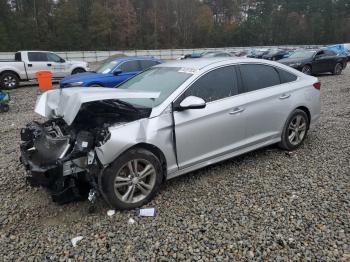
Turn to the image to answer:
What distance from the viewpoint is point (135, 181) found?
367 cm

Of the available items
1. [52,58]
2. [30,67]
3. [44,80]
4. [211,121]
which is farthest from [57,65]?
[211,121]

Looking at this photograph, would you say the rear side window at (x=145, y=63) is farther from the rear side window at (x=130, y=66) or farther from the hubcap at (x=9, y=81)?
the hubcap at (x=9, y=81)

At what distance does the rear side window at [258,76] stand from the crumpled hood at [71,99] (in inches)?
61.6

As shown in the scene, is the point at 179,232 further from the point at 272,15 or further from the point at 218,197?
the point at 272,15

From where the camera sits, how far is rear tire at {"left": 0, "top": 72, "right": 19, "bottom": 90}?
45.9 ft

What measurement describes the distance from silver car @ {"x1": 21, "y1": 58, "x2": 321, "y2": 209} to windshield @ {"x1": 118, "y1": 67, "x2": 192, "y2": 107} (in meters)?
0.02

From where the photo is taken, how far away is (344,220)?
134 inches

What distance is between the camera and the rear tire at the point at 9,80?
1400 cm

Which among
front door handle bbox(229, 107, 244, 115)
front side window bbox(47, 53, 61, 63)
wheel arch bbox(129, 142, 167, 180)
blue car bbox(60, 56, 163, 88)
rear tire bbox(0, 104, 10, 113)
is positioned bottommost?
rear tire bbox(0, 104, 10, 113)

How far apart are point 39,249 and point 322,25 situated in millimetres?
70263

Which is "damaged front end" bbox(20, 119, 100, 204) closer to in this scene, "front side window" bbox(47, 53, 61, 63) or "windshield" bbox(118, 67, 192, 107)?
"windshield" bbox(118, 67, 192, 107)

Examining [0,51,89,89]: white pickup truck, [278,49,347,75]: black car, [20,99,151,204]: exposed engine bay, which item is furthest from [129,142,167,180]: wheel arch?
[278,49,347,75]: black car

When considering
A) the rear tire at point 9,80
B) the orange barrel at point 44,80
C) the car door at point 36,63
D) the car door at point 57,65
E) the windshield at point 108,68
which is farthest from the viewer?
the car door at point 57,65

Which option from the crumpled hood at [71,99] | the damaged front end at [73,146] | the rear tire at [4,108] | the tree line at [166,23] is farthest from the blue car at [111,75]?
the tree line at [166,23]
